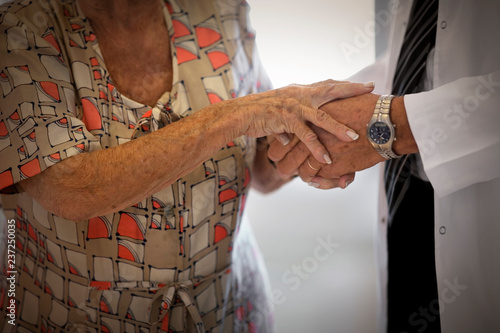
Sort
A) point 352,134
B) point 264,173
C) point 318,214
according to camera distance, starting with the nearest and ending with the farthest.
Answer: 1. point 352,134
2. point 264,173
3. point 318,214

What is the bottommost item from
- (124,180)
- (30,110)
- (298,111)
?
(124,180)

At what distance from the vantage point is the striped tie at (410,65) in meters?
1.11

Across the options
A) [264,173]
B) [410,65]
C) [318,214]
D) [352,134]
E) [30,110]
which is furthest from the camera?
[318,214]

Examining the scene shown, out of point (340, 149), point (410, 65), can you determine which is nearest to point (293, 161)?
point (340, 149)

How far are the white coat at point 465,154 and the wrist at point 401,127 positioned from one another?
0.02 metres

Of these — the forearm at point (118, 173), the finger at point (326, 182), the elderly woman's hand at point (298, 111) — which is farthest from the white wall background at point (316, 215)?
the forearm at point (118, 173)

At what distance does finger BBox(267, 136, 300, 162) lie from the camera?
119 cm

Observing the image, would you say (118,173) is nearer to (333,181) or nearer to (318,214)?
(333,181)

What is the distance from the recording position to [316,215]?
6.07 feet

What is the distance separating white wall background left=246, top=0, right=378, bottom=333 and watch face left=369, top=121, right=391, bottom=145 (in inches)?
19.4

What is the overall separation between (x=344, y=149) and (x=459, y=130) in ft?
0.85

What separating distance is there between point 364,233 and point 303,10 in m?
0.85

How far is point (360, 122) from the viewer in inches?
41.7

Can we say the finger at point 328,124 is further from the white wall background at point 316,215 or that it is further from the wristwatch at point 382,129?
the white wall background at point 316,215
